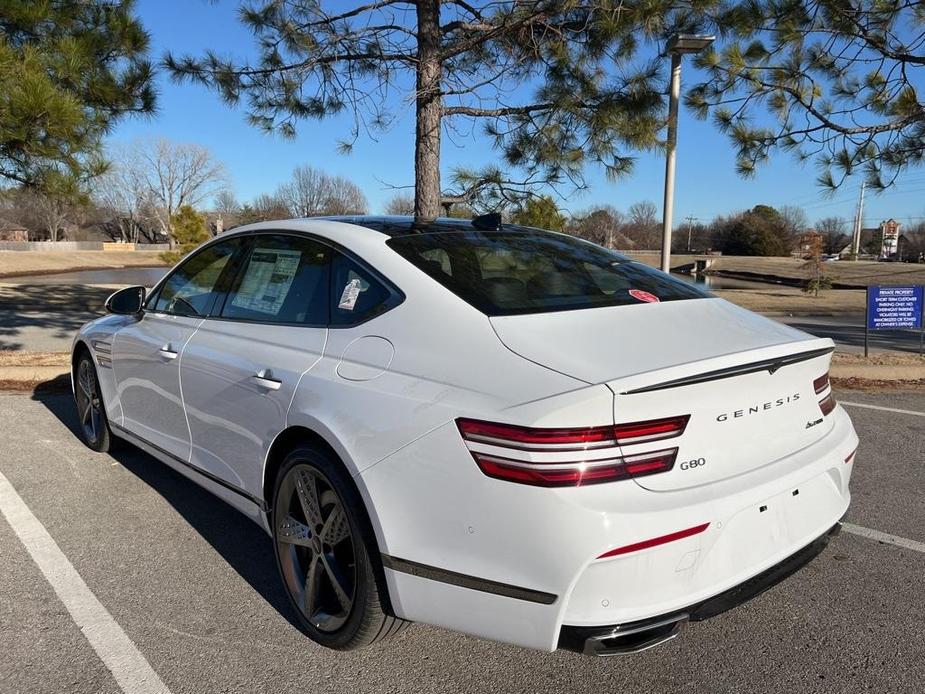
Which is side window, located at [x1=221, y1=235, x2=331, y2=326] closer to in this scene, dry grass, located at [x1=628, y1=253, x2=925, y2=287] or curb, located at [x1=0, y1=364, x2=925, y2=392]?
curb, located at [x1=0, y1=364, x2=925, y2=392]

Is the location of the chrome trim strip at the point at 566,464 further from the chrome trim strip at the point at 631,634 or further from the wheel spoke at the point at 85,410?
the wheel spoke at the point at 85,410

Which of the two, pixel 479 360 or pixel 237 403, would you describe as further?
pixel 237 403

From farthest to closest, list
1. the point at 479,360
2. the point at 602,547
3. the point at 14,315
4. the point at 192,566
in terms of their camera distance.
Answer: the point at 14,315
the point at 192,566
the point at 479,360
the point at 602,547

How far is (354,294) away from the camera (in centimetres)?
284

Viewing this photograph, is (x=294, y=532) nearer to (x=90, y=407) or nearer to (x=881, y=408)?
(x=90, y=407)

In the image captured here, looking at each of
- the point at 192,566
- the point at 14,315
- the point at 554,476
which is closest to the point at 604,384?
the point at 554,476

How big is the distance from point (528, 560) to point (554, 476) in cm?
25

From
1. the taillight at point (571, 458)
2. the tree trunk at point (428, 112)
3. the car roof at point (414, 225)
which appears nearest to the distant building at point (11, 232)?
the tree trunk at point (428, 112)

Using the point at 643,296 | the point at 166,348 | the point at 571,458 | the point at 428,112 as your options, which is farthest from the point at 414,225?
the point at 428,112

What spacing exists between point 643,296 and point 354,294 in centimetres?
116

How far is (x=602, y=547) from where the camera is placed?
195 cm

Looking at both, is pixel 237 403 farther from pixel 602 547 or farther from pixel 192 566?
pixel 602 547

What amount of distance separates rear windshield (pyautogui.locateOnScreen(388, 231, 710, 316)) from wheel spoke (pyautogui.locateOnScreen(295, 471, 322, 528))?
90 cm

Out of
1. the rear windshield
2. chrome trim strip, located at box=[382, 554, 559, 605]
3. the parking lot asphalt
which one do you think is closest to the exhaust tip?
chrome trim strip, located at box=[382, 554, 559, 605]
